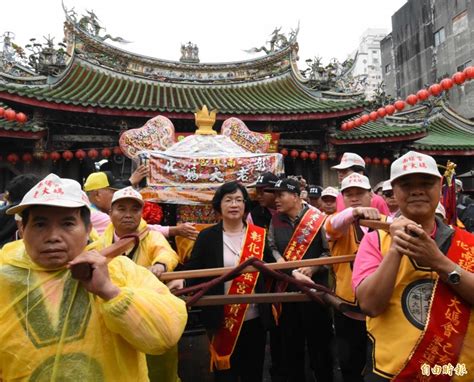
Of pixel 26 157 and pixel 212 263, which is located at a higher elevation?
pixel 26 157

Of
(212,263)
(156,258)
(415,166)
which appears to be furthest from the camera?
(212,263)

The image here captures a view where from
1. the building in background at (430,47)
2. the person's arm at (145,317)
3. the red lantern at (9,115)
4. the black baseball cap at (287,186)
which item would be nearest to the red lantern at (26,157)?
the red lantern at (9,115)

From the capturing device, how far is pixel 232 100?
1116cm

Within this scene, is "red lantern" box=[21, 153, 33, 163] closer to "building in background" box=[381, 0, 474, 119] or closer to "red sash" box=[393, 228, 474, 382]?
"red sash" box=[393, 228, 474, 382]

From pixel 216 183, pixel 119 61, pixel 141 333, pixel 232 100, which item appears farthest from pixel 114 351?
pixel 119 61

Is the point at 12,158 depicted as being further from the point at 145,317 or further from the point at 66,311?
the point at 145,317

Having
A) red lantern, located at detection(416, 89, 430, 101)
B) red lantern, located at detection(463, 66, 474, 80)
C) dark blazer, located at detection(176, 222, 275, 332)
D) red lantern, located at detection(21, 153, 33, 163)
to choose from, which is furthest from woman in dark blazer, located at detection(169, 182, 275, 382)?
red lantern, located at detection(416, 89, 430, 101)

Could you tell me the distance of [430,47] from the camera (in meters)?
25.9

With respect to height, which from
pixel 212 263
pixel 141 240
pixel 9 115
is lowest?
pixel 212 263

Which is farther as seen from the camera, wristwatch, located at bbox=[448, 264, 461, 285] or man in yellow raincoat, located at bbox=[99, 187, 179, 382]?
man in yellow raincoat, located at bbox=[99, 187, 179, 382]

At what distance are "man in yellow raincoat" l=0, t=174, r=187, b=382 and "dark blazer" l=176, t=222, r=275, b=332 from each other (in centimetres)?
134

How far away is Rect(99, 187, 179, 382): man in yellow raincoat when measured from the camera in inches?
103

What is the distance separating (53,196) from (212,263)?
5.61ft

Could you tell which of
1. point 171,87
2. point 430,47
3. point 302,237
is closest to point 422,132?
point 171,87
